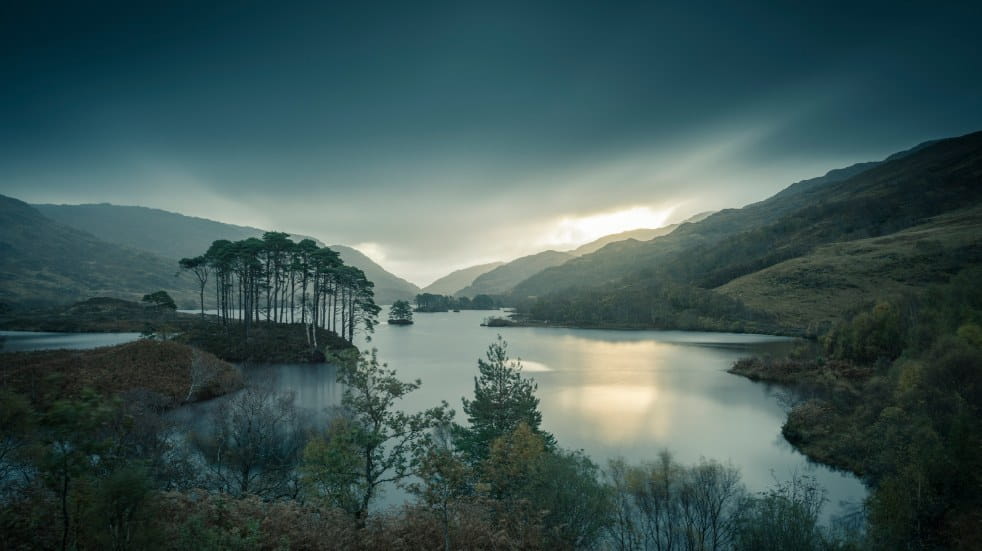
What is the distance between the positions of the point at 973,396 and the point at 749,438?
Result: 11.9 metres

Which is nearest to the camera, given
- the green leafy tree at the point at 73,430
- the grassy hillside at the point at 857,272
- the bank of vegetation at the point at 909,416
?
the green leafy tree at the point at 73,430

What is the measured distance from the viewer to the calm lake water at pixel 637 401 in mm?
24656

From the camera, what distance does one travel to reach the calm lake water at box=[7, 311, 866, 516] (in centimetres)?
2466

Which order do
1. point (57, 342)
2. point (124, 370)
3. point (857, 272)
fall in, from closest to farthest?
point (124, 370), point (57, 342), point (857, 272)

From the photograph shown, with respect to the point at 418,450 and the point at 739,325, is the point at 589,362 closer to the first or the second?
the point at 418,450

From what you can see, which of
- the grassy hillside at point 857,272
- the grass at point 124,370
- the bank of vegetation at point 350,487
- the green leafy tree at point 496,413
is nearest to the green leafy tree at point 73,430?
the bank of vegetation at point 350,487

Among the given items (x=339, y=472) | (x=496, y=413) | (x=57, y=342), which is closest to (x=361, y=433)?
(x=339, y=472)

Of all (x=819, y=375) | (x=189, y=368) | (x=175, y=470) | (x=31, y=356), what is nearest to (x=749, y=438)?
(x=819, y=375)

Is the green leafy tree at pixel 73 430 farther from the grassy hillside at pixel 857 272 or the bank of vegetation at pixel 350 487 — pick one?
the grassy hillside at pixel 857 272

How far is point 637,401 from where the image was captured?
36.3 metres

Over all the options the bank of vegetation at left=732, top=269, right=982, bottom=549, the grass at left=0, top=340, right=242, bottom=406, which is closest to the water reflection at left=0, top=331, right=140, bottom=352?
the grass at left=0, top=340, right=242, bottom=406

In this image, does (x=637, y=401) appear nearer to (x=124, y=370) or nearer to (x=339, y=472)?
(x=339, y=472)

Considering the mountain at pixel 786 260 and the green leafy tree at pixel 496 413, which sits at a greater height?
the mountain at pixel 786 260

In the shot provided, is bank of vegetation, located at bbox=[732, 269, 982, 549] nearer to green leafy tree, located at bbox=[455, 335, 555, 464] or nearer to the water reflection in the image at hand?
green leafy tree, located at bbox=[455, 335, 555, 464]
